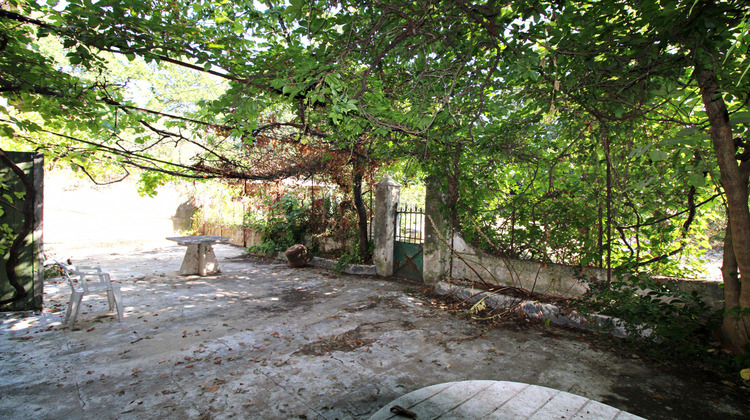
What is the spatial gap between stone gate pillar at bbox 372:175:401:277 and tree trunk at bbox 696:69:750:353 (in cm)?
547

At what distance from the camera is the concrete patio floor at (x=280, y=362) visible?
9.62 feet

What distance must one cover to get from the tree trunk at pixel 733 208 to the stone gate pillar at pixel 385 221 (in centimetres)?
547

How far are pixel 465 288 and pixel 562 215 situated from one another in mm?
1962

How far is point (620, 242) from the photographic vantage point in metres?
4.92

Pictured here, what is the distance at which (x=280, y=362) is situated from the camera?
3.71 m

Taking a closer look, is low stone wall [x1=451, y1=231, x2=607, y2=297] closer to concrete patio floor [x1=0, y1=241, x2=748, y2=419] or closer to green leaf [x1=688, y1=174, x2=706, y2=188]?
concrete patio floor [x1=0, y1=241, x2=748, y2=419]

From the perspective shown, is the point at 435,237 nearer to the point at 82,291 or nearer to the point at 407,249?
the point at 407,249

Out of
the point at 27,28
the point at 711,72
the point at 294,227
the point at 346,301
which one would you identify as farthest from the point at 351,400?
the point at 294,227

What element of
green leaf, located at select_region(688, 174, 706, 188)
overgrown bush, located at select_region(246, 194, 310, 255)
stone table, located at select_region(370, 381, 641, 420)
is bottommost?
stone table, located at select_region(370, 381, 641, 420)

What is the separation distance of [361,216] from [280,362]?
5.17 meters

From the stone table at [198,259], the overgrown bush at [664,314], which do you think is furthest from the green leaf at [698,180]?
the stone table at [198,259]

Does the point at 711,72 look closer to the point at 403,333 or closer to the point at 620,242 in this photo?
the point at 620,242

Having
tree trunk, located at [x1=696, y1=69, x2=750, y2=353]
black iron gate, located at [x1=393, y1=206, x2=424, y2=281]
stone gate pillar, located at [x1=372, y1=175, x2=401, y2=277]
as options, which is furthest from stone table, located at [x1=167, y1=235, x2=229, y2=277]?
tree trunk, located at [x1=696, y1=69, x2=750, y2=353]

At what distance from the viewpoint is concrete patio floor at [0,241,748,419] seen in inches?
115
